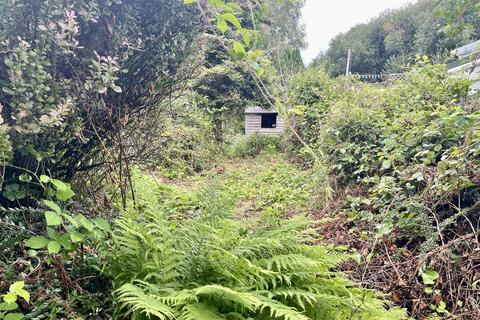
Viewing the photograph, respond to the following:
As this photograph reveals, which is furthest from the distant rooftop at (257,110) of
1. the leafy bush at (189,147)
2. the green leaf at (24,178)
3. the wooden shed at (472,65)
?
the green leaf at (24,178)

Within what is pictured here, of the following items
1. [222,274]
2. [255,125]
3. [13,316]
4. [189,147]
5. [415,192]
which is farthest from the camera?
[255,125]

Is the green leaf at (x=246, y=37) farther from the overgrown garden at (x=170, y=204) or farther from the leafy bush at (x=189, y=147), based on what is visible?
the leafy bush at (x=189, y=147)

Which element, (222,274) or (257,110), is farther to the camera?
(257,110)

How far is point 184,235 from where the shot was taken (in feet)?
5.66

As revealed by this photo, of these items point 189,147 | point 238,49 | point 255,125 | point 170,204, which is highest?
point 238,49

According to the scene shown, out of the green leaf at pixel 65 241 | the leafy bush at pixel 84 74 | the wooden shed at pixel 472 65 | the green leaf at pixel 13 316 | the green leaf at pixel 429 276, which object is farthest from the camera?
the wooden shed at pixel 472 65

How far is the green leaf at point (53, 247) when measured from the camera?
1.19m

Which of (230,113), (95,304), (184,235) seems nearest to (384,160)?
(184,235)

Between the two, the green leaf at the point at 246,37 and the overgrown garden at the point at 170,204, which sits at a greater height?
the green leaf at the point at 246,37

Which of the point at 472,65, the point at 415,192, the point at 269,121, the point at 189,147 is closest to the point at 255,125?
the point at 269,121

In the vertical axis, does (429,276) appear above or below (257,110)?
below

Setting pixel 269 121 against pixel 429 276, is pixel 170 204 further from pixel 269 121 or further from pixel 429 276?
pixel 269 121

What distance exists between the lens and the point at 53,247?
1.21 metres

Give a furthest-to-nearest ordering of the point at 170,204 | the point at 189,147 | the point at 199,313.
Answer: the point at 189,147
the point at 170,204
the point at 199,313
